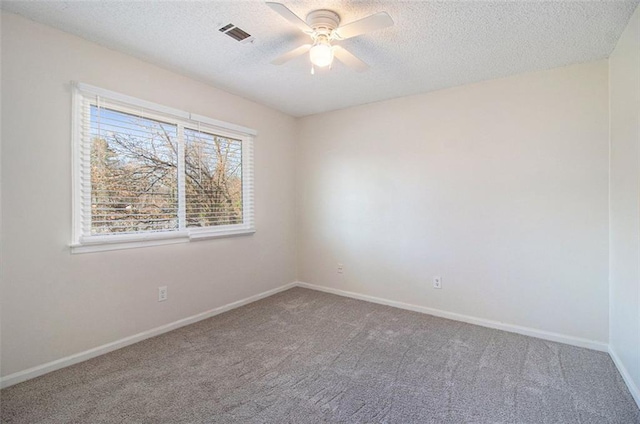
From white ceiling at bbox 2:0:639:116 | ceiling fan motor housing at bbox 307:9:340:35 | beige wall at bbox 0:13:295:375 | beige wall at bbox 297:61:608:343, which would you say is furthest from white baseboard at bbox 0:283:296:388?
ceiling fan motor housing at bbox 307:9:340:35

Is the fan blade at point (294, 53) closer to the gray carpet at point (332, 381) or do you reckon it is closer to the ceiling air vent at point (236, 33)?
the ceiling air vent at point (236, 33)

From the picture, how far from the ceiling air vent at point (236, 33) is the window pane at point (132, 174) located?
111 cm

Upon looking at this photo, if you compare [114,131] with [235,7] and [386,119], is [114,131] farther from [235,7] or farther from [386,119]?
[386,119]

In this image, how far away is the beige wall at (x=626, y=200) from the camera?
1843 mm

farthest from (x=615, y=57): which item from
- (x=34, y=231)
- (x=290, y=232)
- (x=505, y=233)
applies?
(x=34, y=231)

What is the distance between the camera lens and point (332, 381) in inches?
79.0

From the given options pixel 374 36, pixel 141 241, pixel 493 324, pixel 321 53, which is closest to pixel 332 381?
pixel 493 324

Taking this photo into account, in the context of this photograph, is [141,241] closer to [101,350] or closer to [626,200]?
[101,350]

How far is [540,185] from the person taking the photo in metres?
2.65

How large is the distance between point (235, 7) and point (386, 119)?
6.88 ft

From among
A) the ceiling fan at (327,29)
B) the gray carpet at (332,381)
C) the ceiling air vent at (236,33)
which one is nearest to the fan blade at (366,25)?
the ceiling fan at (327,29)

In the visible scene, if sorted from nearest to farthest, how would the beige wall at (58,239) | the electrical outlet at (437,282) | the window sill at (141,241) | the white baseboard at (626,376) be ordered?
1. the white baseboard at (626,376)
2. the beige wall at (58,239)
3. the window sill at (141,241)
4. the electrical outlet at (437,282)

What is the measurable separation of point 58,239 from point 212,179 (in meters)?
1.41

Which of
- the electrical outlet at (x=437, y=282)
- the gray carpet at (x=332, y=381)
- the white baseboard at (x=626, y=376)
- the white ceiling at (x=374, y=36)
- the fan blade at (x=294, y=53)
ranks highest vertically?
the white ceiling at (x=374, y=36)
